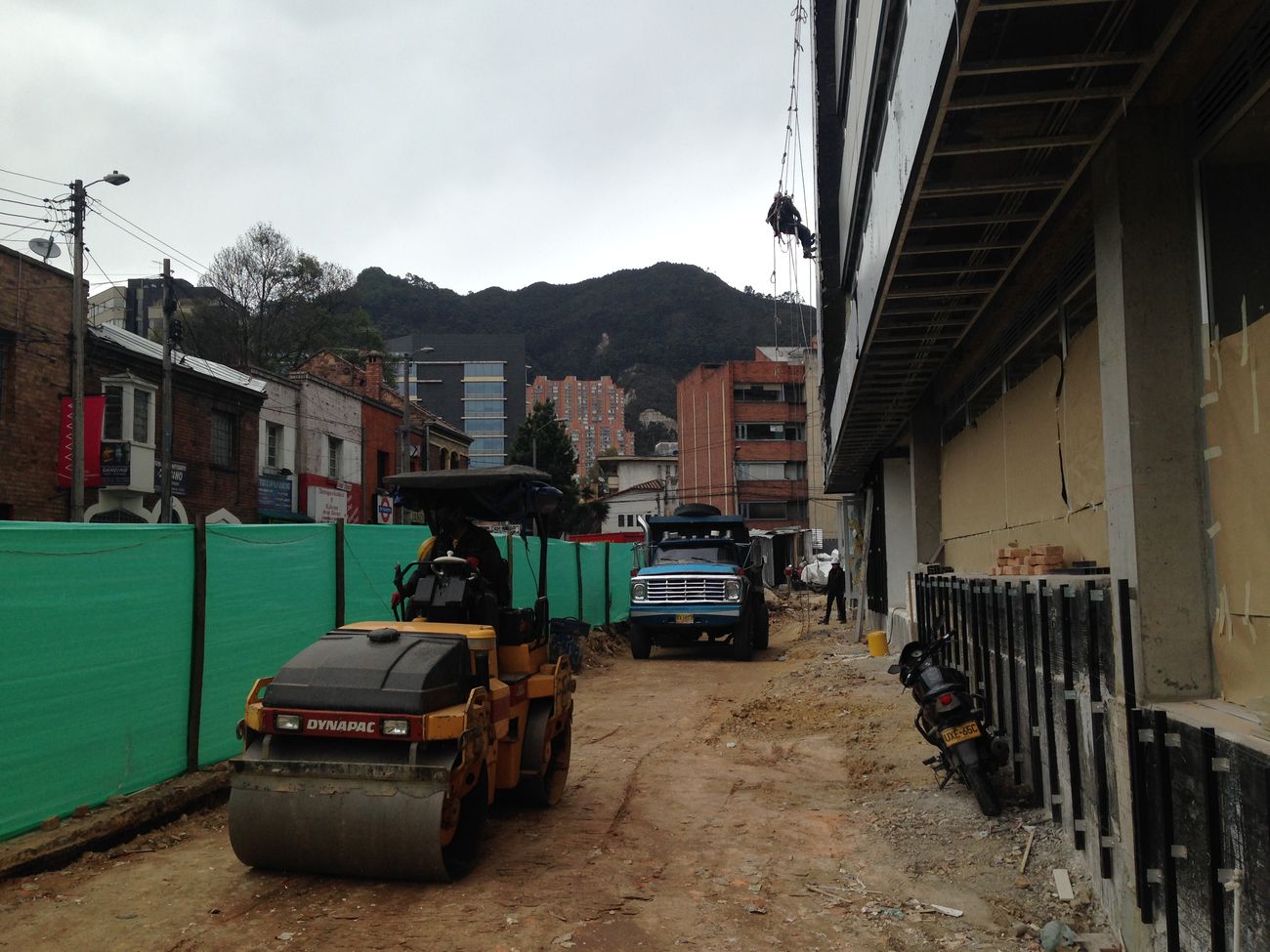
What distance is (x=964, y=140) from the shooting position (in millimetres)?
4574

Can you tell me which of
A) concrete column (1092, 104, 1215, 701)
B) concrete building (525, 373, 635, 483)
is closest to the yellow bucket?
concrete column (1092, 104, 1215, 701)

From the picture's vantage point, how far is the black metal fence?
334 centimetres

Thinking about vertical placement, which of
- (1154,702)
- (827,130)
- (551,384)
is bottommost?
(1154,702)

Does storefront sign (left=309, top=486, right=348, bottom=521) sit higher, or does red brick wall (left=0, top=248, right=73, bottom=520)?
red brick wall (left=0, top=248, right=73, bottom=520)

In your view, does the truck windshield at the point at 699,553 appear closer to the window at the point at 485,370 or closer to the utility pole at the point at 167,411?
the utility pole at the point at 167,411

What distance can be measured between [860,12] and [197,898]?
1181 cm

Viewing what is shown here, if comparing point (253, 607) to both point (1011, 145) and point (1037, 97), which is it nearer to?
point (1011, 145)

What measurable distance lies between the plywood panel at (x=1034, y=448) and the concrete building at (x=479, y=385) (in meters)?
117

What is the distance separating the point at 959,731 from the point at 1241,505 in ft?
9.37

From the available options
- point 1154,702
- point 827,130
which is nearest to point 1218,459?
point 1154,702

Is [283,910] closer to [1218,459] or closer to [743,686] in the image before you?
[1218,459]

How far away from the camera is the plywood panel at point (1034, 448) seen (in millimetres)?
7562

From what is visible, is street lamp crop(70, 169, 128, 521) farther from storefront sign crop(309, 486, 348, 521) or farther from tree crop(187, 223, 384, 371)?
tree crop(187, 223, 384, 371)

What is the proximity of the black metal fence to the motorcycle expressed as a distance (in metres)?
0.24
